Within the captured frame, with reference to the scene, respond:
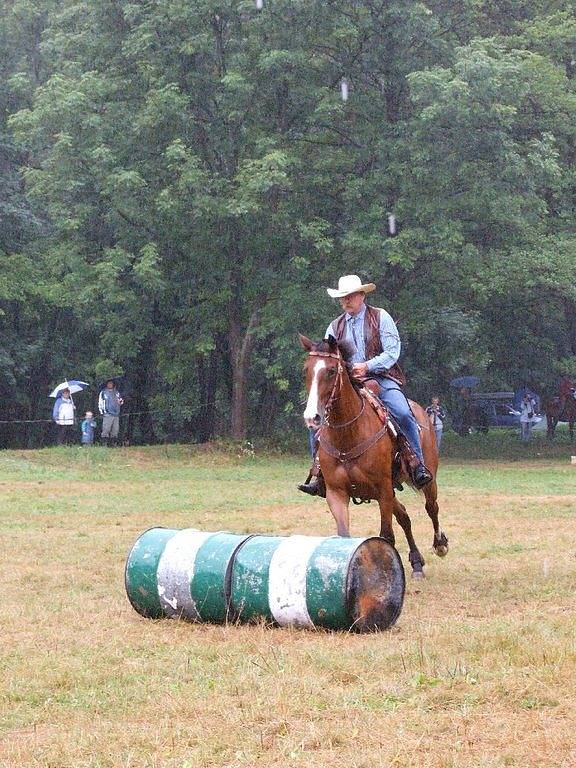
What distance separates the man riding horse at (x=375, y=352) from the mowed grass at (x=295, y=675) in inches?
50.3

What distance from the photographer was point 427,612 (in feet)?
32.3

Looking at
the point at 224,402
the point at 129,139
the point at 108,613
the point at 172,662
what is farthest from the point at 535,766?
the point at 224,402

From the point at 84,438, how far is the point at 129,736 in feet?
95.7

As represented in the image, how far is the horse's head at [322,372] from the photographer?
32.3 feet

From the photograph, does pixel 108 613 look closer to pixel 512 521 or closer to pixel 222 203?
pixel 512 521

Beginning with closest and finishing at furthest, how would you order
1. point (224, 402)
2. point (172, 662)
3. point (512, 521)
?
point (172, 662)
point (512, 521)
point (224, 402)

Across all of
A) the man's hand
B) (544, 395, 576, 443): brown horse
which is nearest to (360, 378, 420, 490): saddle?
the man's hand

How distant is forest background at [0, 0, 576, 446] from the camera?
32250mm

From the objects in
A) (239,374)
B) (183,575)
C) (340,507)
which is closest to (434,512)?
(340,507)

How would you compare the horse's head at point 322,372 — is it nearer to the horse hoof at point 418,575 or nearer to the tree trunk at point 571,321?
the horse hoof at point 418,575

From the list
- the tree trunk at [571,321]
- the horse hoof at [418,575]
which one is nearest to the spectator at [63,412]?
the tree trunk at [571,321]

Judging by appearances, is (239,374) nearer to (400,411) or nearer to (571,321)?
(571,321)

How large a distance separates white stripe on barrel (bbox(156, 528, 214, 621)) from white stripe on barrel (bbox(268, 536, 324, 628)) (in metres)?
0.72

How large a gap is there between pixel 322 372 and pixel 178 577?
2.07m
